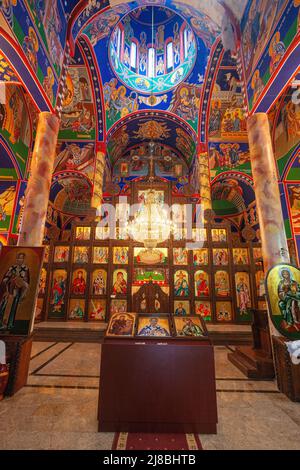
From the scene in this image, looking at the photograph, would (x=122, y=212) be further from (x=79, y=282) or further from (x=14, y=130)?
(x=14, y=130)

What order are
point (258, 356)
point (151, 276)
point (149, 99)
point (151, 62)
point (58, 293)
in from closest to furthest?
point (258, 356) → point (58, 293) → point (151, 276) → point (149, 99) → point (151, 62)

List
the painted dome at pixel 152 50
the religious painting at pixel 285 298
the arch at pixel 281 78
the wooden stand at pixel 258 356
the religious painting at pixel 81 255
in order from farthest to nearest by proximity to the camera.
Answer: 1. the painted dome at pixel 152 50
2. the religious painting at pixel 81 255
3. the arch at pixel 281 78
4. the wooden stand at pixel 258 356
5. the religious painting at pixel 285 298

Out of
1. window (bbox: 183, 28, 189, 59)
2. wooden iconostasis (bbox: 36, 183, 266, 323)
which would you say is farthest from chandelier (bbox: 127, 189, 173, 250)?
window (bbox: 183, 28, 189, 59)

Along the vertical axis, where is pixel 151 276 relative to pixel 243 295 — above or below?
above

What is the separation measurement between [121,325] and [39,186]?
3.97 meters

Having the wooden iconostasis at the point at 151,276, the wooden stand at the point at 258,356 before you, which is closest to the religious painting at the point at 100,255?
the wooden iconostasis at the point at 151,276

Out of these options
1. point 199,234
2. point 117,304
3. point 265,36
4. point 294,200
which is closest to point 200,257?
point 199,234

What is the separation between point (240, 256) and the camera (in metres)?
8.78

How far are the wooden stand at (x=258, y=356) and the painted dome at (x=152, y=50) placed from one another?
40.5 feet

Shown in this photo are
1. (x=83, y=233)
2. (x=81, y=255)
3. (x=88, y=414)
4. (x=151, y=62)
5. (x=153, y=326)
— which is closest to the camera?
(x=88, y=414)

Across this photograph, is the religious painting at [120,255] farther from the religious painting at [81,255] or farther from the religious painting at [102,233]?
the religious painting at [81,255]

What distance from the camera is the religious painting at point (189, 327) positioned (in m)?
2.54

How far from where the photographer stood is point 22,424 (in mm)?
2344
